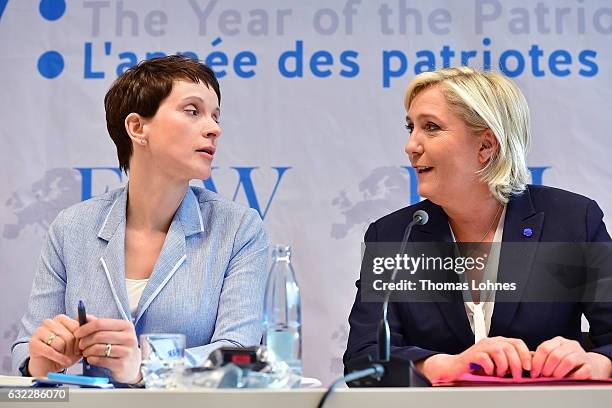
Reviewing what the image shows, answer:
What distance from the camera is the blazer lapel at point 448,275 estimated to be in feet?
6.53

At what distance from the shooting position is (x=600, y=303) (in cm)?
195

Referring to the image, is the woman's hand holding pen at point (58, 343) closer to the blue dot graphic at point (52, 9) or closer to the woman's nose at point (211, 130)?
the woman's nose at point (211, 130)

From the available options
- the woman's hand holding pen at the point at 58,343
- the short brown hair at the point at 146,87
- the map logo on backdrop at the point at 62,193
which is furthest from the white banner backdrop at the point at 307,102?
the woman's hand holding pen at the point at 58,343

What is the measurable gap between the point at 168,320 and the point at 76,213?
1.49ft

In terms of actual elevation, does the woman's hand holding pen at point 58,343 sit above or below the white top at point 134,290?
below

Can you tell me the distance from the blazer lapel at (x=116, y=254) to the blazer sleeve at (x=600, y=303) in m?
1.19

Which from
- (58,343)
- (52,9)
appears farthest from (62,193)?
(58,343)

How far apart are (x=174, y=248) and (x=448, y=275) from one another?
75cm

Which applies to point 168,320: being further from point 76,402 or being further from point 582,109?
point 582,109

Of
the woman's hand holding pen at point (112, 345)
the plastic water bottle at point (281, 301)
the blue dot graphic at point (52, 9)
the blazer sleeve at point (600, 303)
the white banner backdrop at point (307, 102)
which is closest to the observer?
the plastic water bottle at point (281, 301)

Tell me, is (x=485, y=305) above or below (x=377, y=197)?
below

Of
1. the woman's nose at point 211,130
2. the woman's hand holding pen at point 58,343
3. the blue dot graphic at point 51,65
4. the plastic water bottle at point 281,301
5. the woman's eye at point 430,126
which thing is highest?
the blue dot graphic at point 51,65

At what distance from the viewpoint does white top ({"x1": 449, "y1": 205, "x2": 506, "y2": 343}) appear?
6.56ft

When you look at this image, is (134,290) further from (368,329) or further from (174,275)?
(368,329)
